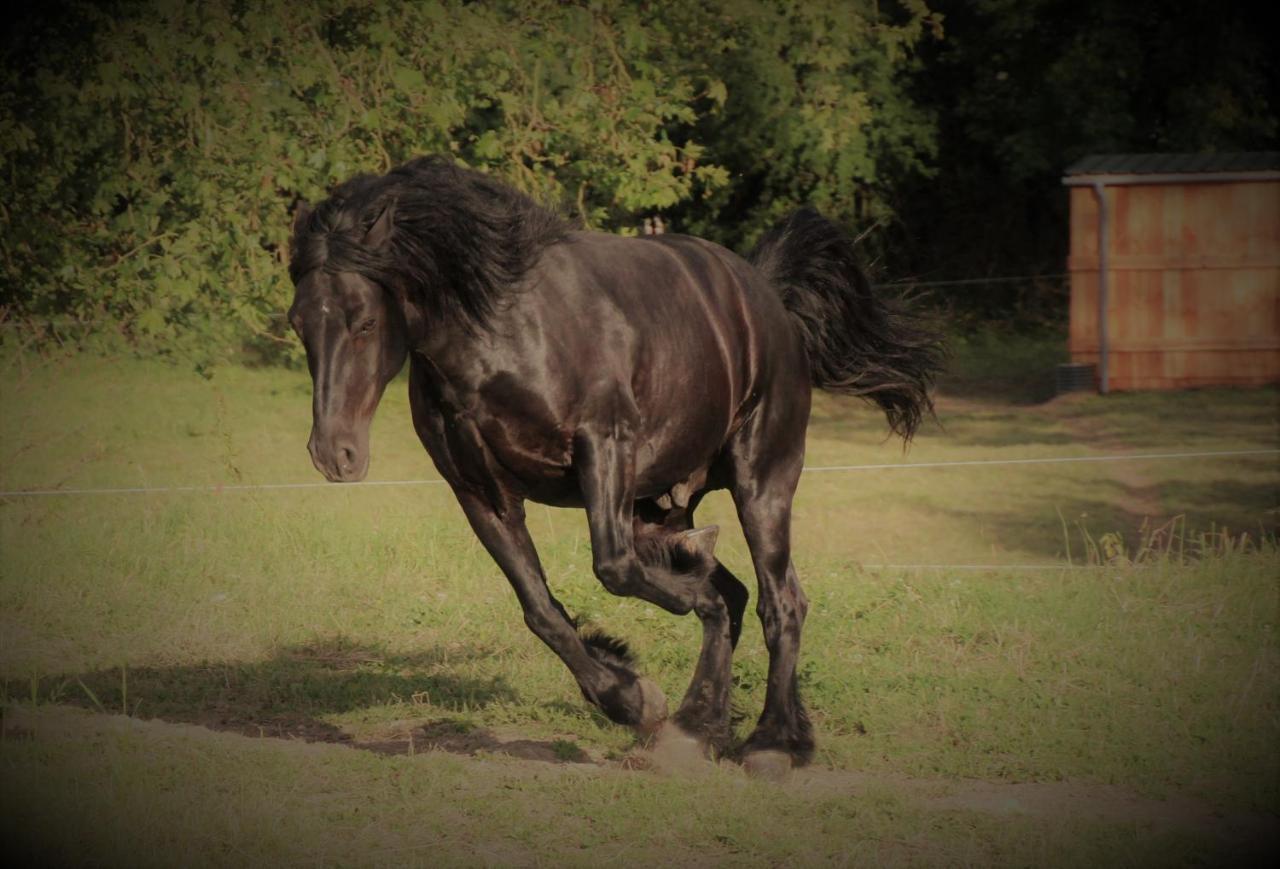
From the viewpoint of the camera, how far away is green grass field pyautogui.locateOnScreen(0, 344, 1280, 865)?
4867 mm

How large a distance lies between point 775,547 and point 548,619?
106 cm

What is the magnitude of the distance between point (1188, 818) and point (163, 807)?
330 cm

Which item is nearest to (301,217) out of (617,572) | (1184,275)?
(617,572)

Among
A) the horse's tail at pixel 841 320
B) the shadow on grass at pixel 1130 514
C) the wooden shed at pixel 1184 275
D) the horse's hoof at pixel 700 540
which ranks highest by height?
the horse's tail at pixel 841 320

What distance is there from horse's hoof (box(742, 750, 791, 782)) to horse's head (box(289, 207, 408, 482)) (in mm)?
1864

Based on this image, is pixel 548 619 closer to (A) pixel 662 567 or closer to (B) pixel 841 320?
(A) pixel 662 567

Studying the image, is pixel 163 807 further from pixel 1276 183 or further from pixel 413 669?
pixel 1276 183

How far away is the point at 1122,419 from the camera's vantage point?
17.4 meters

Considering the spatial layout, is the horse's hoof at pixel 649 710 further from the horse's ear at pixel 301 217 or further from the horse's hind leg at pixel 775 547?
the horse's ear at pixel 301 217

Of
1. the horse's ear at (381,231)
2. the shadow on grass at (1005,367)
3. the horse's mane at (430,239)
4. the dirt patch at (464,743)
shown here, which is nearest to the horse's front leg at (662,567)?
the dirt patch at (464,743)

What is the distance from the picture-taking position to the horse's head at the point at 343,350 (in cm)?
488

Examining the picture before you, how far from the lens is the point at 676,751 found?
5.73 metres

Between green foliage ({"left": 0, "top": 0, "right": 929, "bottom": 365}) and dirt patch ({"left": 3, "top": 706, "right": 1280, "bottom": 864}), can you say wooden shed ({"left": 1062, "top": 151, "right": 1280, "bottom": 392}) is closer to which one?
green foliage ({"left": 0, "top": 0, "right": 929, "bottom": 365})

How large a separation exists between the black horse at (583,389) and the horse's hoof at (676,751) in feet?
0.15
